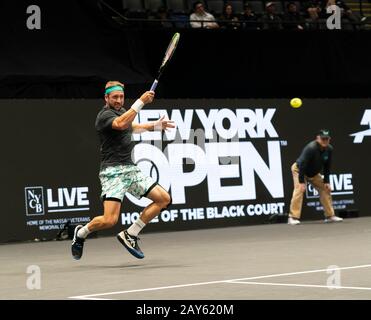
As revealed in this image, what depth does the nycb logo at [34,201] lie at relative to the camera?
55.3 ft

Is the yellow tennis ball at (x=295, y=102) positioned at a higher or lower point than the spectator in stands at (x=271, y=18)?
lower

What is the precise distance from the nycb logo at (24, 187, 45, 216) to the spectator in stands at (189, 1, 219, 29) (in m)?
4.98

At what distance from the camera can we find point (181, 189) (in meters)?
18.4

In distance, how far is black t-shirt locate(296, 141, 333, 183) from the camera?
1859 centimetres

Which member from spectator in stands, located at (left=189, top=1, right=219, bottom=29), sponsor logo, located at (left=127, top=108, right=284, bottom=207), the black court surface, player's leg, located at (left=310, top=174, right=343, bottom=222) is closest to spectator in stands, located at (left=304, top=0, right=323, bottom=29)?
spectator in stands, located at (left=189, top=1, right=219, bottom=29)

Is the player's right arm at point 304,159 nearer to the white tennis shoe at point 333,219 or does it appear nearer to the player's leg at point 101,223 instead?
the white tennis shoe at point 333,219

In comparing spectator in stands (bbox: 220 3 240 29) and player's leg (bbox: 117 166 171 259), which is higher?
spectator in stands (bbox: 220 3 240 29)

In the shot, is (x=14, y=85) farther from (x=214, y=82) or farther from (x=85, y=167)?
(x=214, y=82)

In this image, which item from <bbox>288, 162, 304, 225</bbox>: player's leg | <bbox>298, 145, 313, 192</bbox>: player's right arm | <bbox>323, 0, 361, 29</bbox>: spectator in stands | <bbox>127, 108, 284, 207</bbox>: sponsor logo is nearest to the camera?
<bbox>127, 108, 284, 207</bbox>: sponsor logo

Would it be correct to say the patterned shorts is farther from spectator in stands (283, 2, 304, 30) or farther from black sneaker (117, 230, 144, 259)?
spectator in stands (283, 2, 304, 30)

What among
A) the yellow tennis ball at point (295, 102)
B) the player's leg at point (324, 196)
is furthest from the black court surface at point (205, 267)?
the yellow tennis ball at point (295, 102)

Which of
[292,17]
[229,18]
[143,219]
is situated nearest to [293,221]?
[229,18]

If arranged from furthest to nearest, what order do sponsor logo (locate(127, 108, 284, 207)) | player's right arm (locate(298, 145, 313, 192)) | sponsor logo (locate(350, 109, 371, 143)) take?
1. sponsor logo (locate(350, 109, 371, 143))
2. player's right arm (locate(298, 145, 313, 192))
3. sponsor logo (locate(127, 108, 284, 207))

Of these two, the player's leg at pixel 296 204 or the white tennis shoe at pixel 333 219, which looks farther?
the white tennis shoe at pixel 333 219
